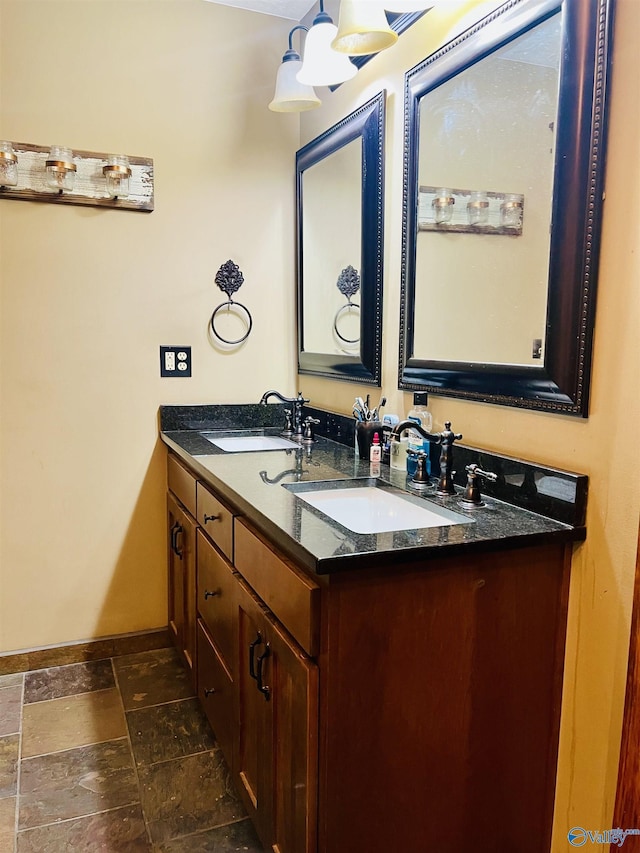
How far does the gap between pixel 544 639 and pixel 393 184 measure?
1.40 metres

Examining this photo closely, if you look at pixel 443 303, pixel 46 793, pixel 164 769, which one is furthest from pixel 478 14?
pixel 46 793

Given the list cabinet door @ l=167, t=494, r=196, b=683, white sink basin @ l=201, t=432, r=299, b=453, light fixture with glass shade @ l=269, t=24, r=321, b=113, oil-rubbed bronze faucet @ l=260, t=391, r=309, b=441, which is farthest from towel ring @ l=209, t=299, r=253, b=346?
light fixture with glass shade @ l=269, t=24, r=321, b=113

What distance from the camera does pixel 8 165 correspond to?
2266 millimetres

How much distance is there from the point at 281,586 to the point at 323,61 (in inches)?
61.7

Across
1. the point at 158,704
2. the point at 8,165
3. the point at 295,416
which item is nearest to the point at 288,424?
the point at 295,416

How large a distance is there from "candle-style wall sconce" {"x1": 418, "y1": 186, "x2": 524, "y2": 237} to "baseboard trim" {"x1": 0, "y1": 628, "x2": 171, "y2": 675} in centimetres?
193

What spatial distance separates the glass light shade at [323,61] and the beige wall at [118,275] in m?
0.73

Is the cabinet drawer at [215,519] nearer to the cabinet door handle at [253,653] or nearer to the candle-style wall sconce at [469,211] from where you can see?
the cabinet door handle at [253,653]

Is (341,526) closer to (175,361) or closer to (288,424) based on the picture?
(288,424)

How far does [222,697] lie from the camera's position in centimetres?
179

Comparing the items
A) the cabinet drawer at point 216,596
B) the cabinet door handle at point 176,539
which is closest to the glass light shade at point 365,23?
the cabinet drawer at point 216,596

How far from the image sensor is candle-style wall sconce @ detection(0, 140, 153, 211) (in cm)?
229

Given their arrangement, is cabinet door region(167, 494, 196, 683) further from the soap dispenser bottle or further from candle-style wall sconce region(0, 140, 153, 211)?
candle-style wall sconce region(0, 140, 153, 211)

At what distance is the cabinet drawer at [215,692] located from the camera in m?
1.73
